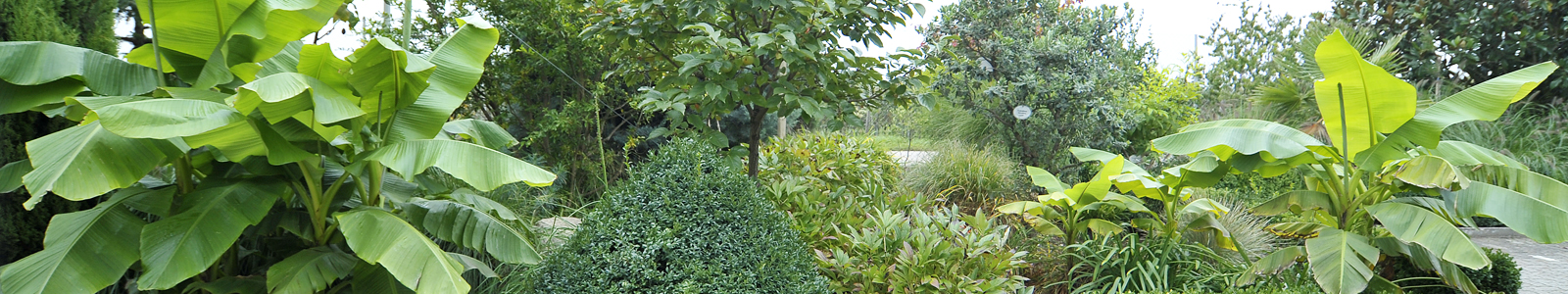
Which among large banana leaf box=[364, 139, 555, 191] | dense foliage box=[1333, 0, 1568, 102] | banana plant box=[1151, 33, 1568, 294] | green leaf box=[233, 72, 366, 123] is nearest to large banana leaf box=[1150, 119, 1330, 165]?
banana plant box=[1151, 33, 1568, 294]

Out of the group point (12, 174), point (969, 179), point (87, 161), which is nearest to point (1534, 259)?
point (969, 179)

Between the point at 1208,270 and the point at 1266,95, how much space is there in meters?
5.52

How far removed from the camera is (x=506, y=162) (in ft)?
9.88

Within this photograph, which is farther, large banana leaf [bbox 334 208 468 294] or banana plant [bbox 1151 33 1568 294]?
banana plant [bbox 1151 33 1568 294]

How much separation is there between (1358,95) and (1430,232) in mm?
775

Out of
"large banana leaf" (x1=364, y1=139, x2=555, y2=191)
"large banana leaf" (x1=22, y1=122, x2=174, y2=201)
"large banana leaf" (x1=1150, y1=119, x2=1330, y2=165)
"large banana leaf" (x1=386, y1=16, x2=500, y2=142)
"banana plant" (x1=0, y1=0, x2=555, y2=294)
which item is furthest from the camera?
"large banana leaf" (x1=1150, y1=119, x2=1330, y2=165)

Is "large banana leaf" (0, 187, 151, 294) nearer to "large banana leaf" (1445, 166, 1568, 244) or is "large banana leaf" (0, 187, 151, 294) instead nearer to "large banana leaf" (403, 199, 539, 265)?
"large banana leaf" (403, 199, 539, 265)

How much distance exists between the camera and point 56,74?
10.1 feet

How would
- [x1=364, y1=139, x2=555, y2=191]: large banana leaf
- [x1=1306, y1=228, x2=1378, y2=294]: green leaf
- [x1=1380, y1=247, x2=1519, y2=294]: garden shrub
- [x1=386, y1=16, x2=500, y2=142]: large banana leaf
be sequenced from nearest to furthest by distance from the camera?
[x1=364, y1=139, x2=555, y2=191]: large banana leaf → [x1=386, y1=16, x2=500, y2=142]: large banana leaf → [x1=1306, y1=228, x2=1378, y2=294]: green leaf → [x1=1380, y1=247, x2=1519, y2=294]: garden shrub

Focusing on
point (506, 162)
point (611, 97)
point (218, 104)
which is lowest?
point (611, 97)

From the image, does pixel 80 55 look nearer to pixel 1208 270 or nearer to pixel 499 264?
pixel 499 264

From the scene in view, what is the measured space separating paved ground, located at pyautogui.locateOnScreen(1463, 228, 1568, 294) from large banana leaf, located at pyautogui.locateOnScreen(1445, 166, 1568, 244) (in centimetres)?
74

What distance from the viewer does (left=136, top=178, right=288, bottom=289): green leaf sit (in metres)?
2.82

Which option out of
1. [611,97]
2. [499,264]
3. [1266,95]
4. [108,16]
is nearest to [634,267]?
[499,264]
